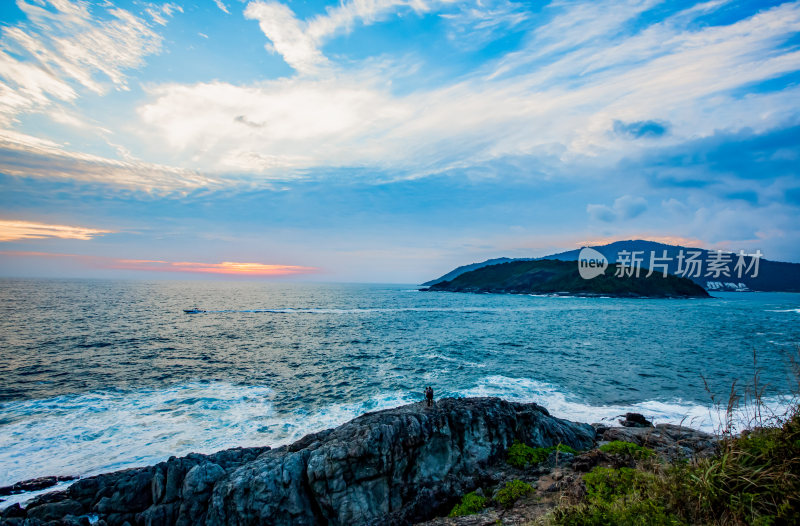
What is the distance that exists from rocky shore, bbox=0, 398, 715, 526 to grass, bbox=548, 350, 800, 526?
458 centimetres

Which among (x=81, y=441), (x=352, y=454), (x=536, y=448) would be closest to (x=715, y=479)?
(x=536, y=448)

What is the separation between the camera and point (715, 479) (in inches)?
215

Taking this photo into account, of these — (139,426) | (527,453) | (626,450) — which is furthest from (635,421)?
(139,426)

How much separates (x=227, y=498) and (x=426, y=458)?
7.04m

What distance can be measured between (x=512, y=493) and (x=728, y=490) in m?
5.55

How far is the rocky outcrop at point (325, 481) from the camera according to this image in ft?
37.2

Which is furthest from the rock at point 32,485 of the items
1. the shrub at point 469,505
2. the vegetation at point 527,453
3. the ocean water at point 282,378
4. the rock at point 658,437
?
the rock at point 658,437

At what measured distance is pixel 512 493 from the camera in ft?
31.4

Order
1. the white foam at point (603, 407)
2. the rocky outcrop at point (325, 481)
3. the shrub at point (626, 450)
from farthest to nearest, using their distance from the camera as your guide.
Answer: the white foam at point (603, 407) → the rocky outcrop at point (325, 481) → the shrub at point (626, 450)

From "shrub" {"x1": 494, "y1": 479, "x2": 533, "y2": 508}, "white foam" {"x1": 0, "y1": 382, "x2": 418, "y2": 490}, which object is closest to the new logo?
"white foam" {"x1": 0, "y1": 382, "x2": 418, "y2": 490}

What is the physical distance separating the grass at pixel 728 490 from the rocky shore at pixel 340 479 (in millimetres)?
4584

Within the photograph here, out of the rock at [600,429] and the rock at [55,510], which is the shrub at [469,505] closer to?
the rock at [600,429]

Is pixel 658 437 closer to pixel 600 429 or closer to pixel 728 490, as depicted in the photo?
pixel 600 429

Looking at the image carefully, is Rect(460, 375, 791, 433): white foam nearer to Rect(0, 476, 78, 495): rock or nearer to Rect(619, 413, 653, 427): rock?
Rect(619, 413, 653, 427): rock
